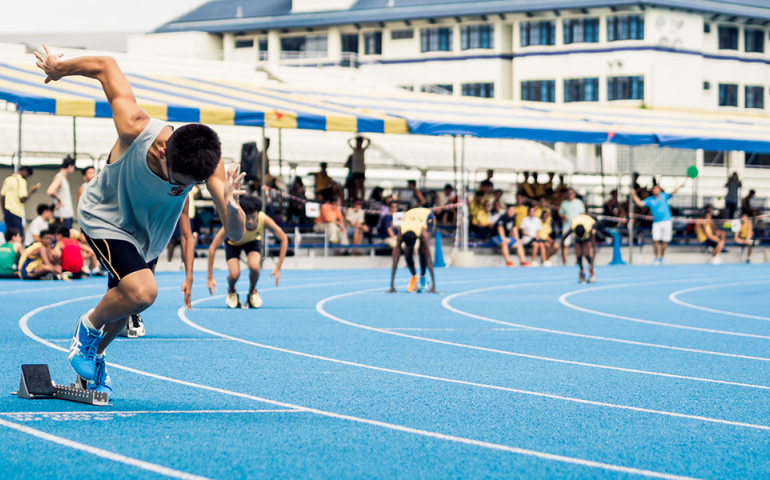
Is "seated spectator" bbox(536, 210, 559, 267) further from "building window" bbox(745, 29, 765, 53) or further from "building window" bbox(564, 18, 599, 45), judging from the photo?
"building window" bbox(745, 29, 765, 53)

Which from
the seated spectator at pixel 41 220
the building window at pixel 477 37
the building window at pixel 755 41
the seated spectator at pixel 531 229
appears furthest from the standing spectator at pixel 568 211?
the building window at pixel 755 41

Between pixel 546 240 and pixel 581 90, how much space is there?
33.8 metres

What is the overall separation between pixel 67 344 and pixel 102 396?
2938mm

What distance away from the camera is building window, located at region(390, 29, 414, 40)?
193 ft

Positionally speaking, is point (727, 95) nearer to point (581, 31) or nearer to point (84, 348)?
point (581, 31)

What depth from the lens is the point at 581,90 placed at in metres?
55.0

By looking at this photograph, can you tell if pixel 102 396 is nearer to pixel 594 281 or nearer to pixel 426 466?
pixel 426 466

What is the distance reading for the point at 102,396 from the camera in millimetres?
5512

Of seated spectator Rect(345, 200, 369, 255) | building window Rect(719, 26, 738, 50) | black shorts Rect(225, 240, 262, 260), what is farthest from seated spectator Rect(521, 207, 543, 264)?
building window Rect(719, 26, 738, 50)

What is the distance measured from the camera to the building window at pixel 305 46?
5997cm

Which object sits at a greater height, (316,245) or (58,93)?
(58,93)

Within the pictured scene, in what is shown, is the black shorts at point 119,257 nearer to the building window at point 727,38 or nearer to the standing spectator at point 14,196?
the standing spectator at point 14,196

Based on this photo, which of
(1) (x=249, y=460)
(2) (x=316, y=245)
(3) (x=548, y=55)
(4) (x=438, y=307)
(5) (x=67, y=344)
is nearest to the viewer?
(1) (x=249, y=460)

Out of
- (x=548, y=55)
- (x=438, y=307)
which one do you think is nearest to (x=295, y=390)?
(x=438, y=307)
